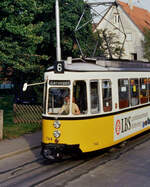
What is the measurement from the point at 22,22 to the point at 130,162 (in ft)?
28.7

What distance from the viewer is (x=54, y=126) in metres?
9.46

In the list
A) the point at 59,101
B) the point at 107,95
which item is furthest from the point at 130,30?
the point at 59,101

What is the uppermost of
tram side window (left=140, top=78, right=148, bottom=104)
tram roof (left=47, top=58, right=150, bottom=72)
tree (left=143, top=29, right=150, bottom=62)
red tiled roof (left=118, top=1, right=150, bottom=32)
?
red tiled roof (left=118, top=1, right=150, bottom=32)

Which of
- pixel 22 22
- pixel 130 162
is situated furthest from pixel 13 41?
pixel 130 162

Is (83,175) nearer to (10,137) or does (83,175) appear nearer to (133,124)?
(133,124)

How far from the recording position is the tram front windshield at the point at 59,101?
372 inches

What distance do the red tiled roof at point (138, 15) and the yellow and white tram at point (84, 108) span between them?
33.0 m

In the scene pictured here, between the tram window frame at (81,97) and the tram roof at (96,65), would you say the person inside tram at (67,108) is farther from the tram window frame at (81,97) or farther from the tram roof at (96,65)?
the tram roof at (96,65)

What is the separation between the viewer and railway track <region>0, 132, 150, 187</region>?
27.5 ft


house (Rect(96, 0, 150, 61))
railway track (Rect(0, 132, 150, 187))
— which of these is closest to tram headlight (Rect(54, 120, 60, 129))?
railway track (Rect(0, 132, 150, 187))

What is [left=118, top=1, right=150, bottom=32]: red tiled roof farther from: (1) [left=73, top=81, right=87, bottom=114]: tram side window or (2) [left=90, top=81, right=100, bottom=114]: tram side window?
(1) [left=73, top=81, right=87, bottom=114]: tram side window

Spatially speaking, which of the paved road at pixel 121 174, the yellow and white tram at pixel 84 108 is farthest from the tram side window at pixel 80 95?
the paved road at pixel 121 174

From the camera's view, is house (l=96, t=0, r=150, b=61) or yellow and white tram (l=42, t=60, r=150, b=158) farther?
house (l=96, t=0, r=150, b=61)

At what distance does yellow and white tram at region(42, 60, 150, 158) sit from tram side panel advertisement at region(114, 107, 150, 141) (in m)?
0.03
